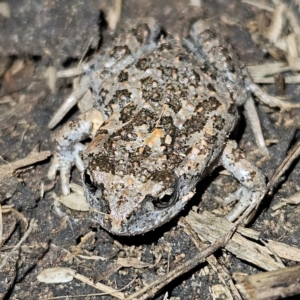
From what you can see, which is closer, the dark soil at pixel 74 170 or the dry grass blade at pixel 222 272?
the dry grass blade at pixel 222 272

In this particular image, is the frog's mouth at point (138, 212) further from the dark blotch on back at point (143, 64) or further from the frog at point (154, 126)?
the dark blotch on back at point (143, 64)

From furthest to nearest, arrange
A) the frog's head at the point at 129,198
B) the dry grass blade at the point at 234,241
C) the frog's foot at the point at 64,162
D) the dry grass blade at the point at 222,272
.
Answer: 1. the frog's foot at the point at 64,162
2. the dry grass blade at the point at 234,241
3. the dry grass blade at the point at 222,272
4. the frog's head at the point at 129,198

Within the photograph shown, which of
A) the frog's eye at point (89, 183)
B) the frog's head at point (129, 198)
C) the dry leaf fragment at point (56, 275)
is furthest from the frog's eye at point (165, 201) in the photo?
the dry leaf fragment at point (56, 275)

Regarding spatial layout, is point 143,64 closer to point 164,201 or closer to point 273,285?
point 164,201

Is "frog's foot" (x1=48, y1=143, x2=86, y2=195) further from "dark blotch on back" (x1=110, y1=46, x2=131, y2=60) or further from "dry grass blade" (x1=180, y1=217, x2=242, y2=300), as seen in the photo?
"dry grass blade" (x1=180, y1=217, x2=242, y2=300)

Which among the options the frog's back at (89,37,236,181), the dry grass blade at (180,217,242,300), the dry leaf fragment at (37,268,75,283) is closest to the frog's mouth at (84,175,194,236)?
the frog's back at (89,37,236,181)

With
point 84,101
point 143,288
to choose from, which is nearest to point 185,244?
point 143,288

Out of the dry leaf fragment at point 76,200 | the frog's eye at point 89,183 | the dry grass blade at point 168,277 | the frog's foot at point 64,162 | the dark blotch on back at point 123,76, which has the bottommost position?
the dry grass blade at point 168,277
